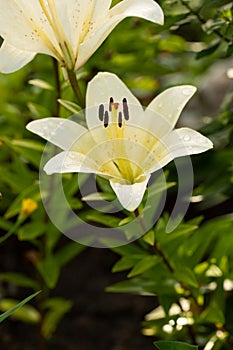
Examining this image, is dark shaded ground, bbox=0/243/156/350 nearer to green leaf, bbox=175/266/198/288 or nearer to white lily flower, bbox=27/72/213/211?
green leaf, bbox=175/266/198/288

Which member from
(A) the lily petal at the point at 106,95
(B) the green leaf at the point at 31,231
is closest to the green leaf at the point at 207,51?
(A) the lily petal at the point at 106,95

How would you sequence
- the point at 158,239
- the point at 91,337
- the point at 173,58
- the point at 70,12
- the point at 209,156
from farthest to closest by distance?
the point at 173,58 < the point at 91,337 < the point at 209,156 < the point at 158,239 < the point at 70,12

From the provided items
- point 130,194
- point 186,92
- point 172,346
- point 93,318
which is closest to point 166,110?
point 186,92

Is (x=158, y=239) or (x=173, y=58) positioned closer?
(x=158, y=239)

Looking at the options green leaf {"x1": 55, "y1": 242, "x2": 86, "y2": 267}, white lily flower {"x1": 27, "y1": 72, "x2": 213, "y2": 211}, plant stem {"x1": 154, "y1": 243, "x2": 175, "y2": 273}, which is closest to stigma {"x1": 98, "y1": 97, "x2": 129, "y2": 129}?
white lily flower {"x1": 27, "y1": 72, "x2": 213, "y2": 211}

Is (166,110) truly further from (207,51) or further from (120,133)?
(207,51)

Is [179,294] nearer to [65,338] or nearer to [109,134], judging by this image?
[109,134]

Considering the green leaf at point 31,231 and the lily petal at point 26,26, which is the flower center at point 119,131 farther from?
the green leaf at point 31,231

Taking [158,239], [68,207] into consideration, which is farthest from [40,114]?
[158,239]
